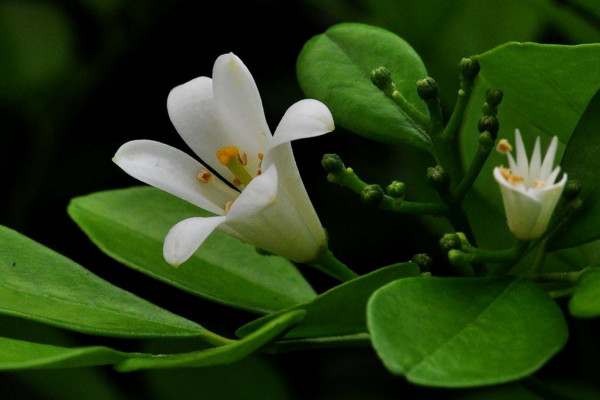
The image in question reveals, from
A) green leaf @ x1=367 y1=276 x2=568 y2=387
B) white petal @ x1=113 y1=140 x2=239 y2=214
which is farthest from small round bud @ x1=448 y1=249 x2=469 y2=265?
white petal @ x1=113 y1=140 x2=239 y2=214

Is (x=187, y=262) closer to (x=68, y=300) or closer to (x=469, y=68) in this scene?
(x=68, y=300)

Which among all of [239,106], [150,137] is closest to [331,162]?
[239,106]

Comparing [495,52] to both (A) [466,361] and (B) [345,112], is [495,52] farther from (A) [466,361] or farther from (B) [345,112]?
(A) [466,361]

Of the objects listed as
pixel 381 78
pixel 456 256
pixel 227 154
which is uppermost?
pixel 381 78

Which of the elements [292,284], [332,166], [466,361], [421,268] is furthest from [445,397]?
[466,361]

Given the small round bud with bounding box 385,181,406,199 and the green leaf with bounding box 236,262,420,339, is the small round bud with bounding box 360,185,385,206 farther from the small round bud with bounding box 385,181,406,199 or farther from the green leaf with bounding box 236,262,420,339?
the green leaf with bounding box 236,262,420,339
